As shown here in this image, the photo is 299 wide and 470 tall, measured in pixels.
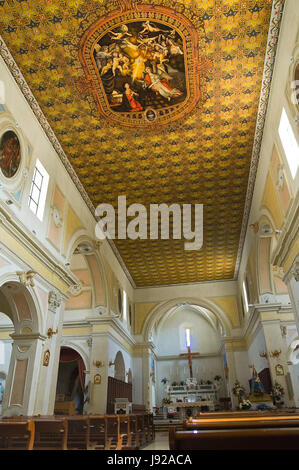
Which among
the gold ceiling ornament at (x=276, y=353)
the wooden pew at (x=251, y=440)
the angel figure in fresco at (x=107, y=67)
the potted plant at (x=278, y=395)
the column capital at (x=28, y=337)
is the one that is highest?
the angel figure in fresco at (x=107, y=67)

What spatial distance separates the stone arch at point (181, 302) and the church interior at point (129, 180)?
3.80 meters

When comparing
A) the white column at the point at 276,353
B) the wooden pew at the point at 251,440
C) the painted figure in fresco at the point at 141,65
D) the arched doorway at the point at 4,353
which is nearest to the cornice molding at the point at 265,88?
the painted figure in fresco at the point at 141,65

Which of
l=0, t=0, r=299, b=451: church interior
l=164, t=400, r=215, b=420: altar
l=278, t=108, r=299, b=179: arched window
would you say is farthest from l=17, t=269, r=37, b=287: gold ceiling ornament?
l=164, t=400, r=215, b=420: altar

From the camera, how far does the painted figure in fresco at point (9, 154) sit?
299 inches

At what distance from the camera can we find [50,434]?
5719mm

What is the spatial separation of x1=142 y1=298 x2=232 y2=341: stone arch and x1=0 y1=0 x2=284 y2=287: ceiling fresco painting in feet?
28.6

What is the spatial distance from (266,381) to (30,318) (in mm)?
10358

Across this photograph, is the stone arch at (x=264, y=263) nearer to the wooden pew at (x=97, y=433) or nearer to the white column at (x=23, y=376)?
the white column at (x=23, y=376)

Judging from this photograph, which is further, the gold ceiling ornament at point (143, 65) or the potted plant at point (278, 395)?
the potted plant at point (278, 395)

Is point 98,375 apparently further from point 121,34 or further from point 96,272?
point 121,34

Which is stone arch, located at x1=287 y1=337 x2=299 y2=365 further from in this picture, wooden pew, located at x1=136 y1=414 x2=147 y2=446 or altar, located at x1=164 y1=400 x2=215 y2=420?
altar, located at x1=164 y1=400 x2=215 y2=420

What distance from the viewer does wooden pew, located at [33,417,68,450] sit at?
4.55 meters

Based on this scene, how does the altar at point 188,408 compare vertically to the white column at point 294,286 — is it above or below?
below

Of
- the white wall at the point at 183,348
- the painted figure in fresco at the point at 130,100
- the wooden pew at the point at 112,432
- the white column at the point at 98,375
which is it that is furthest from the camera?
the white wall at the point at 183,348
